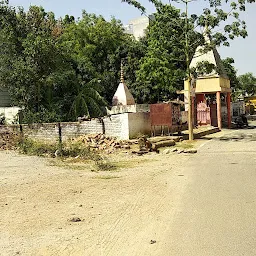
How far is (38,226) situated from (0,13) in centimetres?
2062

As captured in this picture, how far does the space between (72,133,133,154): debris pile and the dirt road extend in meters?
3.91

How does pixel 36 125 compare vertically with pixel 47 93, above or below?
below

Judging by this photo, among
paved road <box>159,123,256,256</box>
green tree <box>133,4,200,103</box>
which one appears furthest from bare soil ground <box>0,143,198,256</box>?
green tree <box>133,4,200,103</box>

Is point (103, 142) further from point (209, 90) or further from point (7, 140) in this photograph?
point (209, 90)

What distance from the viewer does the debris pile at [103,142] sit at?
1759 cm

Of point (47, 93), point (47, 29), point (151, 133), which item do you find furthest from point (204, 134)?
point (47, 29)

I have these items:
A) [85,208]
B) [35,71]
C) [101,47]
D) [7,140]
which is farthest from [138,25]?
[85,208]

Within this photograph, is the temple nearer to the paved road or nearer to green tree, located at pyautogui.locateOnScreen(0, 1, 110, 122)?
green tree, located at pyautogui.locateOnScreen(0, 1, 110, 122)

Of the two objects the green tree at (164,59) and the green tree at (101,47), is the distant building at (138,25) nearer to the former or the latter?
the green tree at (101,47)

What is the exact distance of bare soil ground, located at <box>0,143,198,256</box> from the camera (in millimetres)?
5642

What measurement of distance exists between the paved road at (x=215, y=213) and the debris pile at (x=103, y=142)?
4.62 meters

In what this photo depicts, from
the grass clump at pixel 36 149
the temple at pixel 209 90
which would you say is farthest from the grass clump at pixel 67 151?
the temple at pixel 209 90

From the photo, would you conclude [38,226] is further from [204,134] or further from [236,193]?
[204,134]

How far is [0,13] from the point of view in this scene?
80.2 feet
